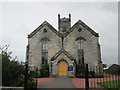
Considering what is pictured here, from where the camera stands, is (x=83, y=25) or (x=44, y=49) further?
(x=83, y=25)

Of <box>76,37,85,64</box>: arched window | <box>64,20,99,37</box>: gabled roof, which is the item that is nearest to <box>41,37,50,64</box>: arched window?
<box>64,20,99,37</box>: gabled roof

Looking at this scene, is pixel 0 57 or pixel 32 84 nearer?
pixel 0 57

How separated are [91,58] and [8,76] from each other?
21141mm

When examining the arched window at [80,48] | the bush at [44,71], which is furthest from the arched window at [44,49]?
the arched window at [80,48]

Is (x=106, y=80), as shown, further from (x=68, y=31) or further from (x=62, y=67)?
(x=68, y=31)

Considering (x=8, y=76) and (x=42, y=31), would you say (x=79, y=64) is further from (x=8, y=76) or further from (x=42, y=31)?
(x=8, y=76)

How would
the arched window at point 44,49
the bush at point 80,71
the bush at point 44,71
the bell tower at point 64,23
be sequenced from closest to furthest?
the bush at point 80,71 → the bush at point 44,71 → the arched window at point 44,49 → the bell tower at point 64,23

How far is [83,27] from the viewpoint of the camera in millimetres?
31016

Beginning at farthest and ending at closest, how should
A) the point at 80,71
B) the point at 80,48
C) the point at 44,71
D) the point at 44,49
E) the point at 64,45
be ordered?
the point at 44,49
the point at 64,45
the point at 80,48
the point at 44,71
the point at 80,71

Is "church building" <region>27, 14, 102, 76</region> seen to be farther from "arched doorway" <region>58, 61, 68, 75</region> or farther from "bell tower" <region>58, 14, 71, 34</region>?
"bell tower" <region>58, 14, 71, 34</region>

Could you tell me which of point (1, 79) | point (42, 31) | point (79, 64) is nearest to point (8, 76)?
point (1, 79)

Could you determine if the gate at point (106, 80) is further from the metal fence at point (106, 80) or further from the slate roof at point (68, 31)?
the slate roof at point (68, 31)

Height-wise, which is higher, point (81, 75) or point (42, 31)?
point (42, 31)

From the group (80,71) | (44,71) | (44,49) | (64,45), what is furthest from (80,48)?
(44,71)
